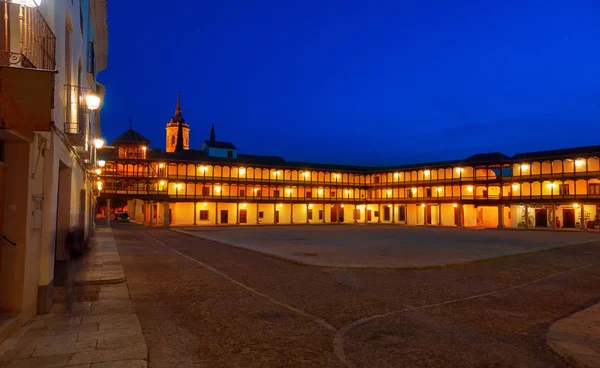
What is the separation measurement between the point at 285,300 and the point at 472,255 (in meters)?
12.0

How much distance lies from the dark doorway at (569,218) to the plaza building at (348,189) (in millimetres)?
110

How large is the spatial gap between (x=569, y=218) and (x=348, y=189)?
31.0 metres

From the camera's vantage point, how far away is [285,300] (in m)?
9.34

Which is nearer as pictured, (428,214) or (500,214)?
(500,214)

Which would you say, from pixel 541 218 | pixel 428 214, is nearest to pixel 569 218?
pixel 541 218

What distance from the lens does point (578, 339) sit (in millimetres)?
6309

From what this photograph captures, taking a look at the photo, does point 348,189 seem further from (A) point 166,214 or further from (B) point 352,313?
(B) point 352,313

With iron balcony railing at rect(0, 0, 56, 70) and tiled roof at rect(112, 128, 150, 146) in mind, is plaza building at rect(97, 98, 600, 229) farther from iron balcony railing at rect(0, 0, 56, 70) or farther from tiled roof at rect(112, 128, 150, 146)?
iron balcony railing at rect(0, 0, 56, 70)

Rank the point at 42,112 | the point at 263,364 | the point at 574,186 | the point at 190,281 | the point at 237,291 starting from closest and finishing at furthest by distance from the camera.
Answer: the point at 263,364
the point at 42,112
the point at 237,291
the point at 190,281
the point at 574,186

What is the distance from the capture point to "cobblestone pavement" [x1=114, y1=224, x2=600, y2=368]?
5684 millimetres

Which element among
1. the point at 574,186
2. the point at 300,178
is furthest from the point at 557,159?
the point at 300,178

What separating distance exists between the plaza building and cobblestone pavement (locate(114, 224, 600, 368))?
127ft

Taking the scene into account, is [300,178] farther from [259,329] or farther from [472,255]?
[259,329]

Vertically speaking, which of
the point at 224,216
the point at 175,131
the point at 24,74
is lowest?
the point at 224,216
